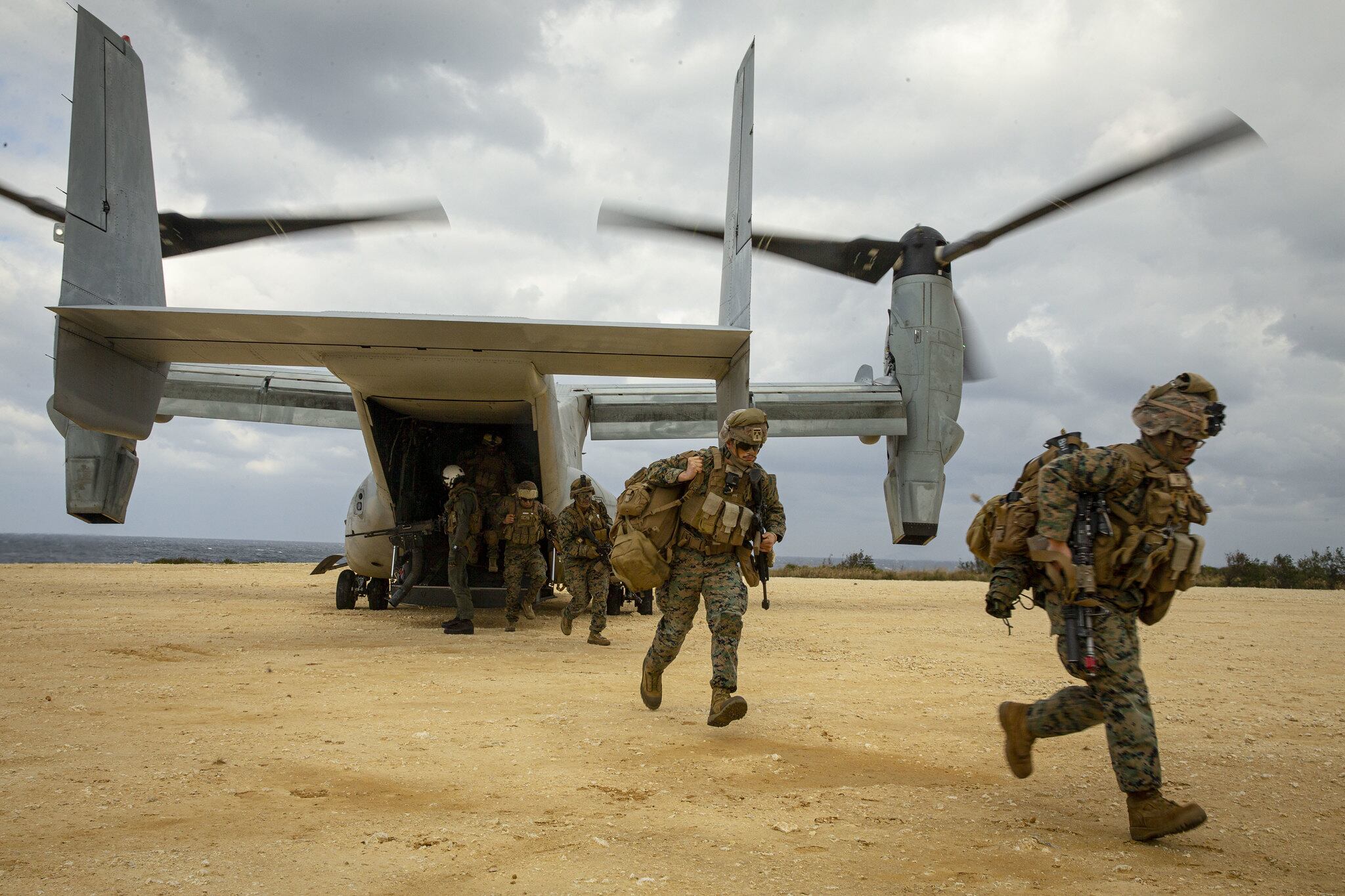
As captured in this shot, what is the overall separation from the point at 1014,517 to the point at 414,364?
559 centimetres

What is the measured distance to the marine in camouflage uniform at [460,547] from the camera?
8281mm

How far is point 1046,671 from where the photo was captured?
21.5 feet

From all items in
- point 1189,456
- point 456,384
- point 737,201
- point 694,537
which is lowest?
point 694,537

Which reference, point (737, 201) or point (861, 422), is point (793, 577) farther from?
point (737, 201)

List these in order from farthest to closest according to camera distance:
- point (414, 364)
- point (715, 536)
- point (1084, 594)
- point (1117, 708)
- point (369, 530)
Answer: point (369, 530) → point (414, 364) → point (715, 536) → point (1084, 594) → point (1117, 708)

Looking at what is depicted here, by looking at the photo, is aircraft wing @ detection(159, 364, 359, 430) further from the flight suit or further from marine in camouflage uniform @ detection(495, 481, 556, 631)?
marine in camouflage uniform @ detection(495, 481, 556, 631)

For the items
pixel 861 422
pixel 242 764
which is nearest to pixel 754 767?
pixel 242 764

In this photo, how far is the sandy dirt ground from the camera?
8.14ft

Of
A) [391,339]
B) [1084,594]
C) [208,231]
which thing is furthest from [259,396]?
[1084,594]

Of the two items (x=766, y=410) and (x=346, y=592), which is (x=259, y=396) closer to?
(x=346, y=592)

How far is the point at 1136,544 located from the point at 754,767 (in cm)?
175

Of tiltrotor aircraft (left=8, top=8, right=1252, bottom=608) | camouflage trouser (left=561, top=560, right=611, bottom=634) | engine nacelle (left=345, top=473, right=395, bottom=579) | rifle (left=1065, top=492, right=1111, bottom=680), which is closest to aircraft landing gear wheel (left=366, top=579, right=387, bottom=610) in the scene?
tiltrotor aircraft (left=8, top=8, right=1252, bottom=608)

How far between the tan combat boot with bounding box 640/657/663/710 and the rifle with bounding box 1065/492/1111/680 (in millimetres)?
2136

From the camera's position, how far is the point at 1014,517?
3404 mm
